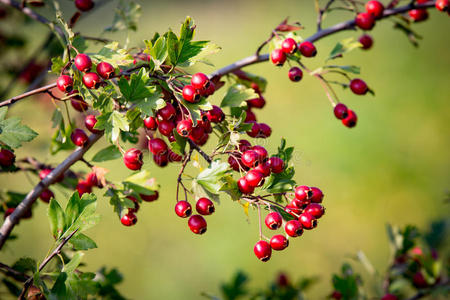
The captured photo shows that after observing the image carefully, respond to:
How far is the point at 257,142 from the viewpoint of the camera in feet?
3.85

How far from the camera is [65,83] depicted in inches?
40.7

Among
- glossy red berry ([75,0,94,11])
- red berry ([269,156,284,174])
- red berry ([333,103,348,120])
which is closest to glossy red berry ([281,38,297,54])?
red berry ([333,103,348,120])

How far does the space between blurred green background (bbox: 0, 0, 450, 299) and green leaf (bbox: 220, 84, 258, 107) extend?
5.46 ft

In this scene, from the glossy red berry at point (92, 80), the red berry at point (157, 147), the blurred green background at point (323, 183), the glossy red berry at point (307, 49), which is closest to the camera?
the glossy red berry at point (92, 80)

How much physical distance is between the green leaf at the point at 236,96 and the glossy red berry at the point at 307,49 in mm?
264

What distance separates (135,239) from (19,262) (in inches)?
119

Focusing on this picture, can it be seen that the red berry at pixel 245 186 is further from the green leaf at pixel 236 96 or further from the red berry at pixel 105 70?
the red berry at pixel 105 70

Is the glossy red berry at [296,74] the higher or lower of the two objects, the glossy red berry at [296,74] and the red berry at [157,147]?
the higher

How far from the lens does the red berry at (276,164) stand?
1055mm

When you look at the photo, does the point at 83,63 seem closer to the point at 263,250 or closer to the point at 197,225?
the point at 197,225

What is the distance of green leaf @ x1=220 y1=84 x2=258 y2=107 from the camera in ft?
4.08

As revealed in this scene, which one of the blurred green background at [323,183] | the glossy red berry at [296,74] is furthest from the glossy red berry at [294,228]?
the blurred green background at [323,183]

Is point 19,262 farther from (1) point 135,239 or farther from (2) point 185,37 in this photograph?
(1) point 135,239

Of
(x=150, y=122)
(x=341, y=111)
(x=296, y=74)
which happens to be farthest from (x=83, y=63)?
(x=341, y=111)
